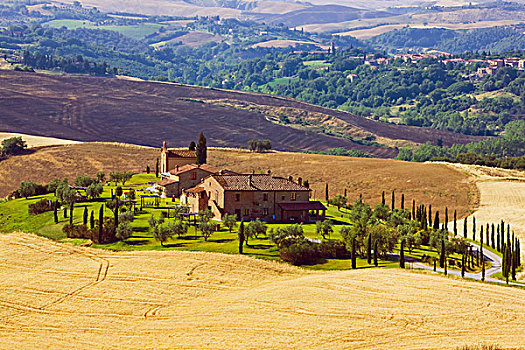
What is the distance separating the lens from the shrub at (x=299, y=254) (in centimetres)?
7806

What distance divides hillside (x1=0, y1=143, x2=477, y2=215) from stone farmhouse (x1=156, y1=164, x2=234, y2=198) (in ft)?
84.9

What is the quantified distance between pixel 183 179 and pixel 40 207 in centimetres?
2081

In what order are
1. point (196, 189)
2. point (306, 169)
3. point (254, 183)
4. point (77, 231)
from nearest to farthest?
point (77, 231) → point (254, 183) → point (196, 189) → point (306, 169)

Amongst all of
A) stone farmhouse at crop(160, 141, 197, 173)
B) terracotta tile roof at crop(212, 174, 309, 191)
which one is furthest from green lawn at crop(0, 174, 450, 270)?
stone farmhouse at crop(160, 141, 197, 173)

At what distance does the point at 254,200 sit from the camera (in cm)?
10156

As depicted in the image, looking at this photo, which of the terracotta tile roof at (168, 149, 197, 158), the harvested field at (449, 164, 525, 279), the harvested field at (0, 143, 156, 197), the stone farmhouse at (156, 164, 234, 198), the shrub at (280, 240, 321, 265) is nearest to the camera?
the shrub at (280, 240, 321, 265)

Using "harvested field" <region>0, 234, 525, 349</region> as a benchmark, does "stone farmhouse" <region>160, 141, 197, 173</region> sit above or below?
above

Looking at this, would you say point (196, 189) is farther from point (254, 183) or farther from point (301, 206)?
point (301, 206)

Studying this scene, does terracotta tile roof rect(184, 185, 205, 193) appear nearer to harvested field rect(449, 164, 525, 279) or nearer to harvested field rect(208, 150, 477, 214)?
harvested field rect(208, 150, 477, 214)

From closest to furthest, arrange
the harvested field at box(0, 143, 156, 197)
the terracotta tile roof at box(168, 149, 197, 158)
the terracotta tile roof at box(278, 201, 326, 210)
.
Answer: the terracotta tile roof at box(278, 201, 326, 210) < the terracotta tile roof at box(168, 149, 197, 158) < the harvested field at box(0, 143, 156, 197)

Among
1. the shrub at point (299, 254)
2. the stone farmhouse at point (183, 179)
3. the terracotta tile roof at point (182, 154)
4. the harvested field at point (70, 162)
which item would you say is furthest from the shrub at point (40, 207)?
the harvested field at point (70, 162)

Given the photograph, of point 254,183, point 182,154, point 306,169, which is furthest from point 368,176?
point 254,183

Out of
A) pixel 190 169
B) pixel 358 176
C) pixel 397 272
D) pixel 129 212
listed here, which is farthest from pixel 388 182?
pixel 397 272

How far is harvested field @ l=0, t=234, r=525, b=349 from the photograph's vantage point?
54.9 meters
